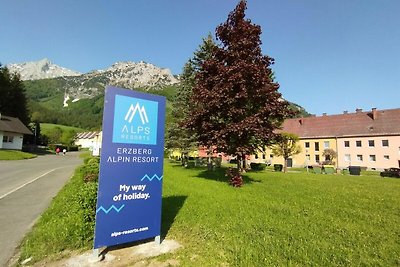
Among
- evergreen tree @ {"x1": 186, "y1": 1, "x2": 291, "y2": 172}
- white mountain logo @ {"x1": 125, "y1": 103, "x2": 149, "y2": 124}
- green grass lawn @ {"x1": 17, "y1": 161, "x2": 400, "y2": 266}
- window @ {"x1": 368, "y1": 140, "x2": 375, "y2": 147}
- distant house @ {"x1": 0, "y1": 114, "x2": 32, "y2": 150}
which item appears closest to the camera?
green grass lawn @ {"x1": 17, "y1": 161, "x2": 400, "y2": 266}

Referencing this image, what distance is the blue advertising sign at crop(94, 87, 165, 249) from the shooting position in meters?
5.30

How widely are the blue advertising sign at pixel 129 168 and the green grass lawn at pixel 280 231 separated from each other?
97cm

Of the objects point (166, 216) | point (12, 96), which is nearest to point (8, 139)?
point (12, 96)

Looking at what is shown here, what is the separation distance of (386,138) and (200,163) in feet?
114

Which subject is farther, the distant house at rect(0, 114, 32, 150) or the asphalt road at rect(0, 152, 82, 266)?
the distant house at rect(0, 114, 32, 150)

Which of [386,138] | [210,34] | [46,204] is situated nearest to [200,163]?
[210,34]

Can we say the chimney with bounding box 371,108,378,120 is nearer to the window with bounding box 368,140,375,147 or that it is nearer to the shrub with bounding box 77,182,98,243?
the window with bounding box 368,140,375,147

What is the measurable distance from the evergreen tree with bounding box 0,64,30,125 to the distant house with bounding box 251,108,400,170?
54.1m

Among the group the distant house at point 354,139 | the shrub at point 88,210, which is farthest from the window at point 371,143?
the shrub at point 88,210

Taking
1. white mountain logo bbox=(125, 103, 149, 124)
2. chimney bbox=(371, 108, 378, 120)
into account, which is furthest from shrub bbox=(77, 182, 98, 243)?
chimney bbox=(371, 108, 378, 120)

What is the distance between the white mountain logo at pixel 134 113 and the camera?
567 centimetres

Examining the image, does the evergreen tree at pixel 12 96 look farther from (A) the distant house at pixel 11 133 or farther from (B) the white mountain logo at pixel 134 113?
(B) the white mountain logo at pixel 134 113

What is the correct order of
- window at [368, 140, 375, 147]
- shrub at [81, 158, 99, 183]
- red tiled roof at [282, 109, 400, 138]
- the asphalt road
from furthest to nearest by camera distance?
1. window at [368, 140, 375, 147]
2. red tiled roof at [282, 109, 400, 138]
3. shrub at [81, 158, 99, 183]
4. the asphalt road

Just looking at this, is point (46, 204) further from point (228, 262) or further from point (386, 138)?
point (386, 138)
